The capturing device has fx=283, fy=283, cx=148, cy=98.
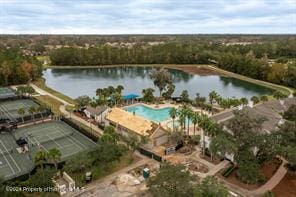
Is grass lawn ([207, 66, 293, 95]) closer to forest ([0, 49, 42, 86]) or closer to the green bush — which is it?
the green bush

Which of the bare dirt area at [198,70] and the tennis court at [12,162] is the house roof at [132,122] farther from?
the bare dirt area at [198,70]

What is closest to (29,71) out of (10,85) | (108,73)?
(10,85)

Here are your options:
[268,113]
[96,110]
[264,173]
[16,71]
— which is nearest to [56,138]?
[96,110]

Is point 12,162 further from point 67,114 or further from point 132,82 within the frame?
point 132,82

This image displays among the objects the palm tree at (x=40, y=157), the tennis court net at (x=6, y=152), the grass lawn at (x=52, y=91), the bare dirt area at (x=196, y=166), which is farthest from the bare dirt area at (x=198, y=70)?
the palm tree at (x=40, y=157)

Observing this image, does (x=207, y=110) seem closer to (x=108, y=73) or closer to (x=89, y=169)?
(x=89, y=169)
